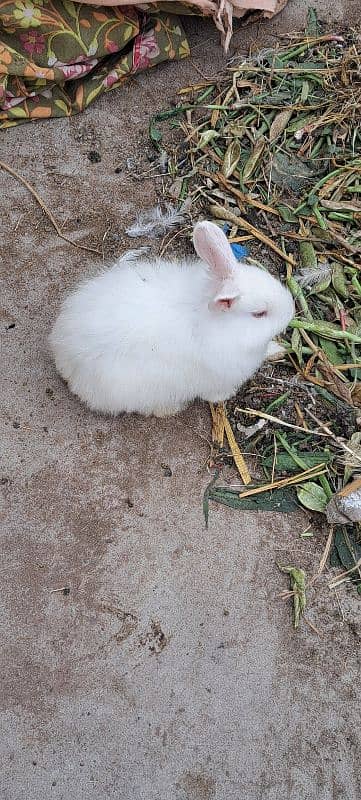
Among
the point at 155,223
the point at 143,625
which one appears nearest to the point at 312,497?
→ the point at 143,625

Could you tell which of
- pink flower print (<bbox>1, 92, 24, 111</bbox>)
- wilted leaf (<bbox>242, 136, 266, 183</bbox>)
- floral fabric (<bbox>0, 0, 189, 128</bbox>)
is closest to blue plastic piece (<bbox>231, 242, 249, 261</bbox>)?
wilted leaf (<bbox>242, 136, 266, 183</bbox>)

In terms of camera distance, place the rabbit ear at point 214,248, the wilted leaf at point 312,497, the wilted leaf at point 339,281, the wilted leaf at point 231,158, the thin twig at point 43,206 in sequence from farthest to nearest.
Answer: the wilted leaf at point 231,158
the thin twig at point 43,206
the wilted leaf at point 339,281
the wilted leaf at point 312,497
the rabbit ear at point 214,248

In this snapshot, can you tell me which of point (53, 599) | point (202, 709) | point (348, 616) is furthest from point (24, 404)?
point (348, 616)

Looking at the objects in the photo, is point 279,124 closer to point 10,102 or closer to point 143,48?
point 143,48

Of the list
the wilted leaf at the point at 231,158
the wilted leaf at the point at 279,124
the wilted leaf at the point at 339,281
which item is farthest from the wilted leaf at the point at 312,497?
the wilted leaf at the point at 279,124

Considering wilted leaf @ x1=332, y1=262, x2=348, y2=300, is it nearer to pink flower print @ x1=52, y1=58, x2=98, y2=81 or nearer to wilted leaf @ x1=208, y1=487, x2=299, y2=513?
wilted leaf @ x1=208, y1=487, x2=299, y2=513

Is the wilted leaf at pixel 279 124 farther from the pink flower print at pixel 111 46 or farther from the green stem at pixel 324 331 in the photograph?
the green stem at pixel 324 331

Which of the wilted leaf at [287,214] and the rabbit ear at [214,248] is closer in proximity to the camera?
the rabbit ear at [214,248]

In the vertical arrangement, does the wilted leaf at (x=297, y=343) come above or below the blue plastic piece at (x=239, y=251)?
below
